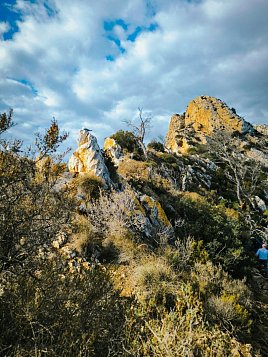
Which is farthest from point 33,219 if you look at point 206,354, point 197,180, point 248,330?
point 197,180

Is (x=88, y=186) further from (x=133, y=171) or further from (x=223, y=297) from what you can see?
(x=223, y=297)

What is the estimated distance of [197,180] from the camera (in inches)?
854

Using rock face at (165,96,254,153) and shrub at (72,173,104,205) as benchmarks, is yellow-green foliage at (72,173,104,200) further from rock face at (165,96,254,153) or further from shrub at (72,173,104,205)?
rock face at (165,96,254,153)

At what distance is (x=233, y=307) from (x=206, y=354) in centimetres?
198

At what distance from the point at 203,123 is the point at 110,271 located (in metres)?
51.5

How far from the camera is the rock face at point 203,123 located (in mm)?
44031

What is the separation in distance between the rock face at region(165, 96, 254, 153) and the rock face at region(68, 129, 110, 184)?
1132 inches

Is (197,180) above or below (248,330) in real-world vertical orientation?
above

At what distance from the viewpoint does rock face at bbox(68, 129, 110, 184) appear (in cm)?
1134

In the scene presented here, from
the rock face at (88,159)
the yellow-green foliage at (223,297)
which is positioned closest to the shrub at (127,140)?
the rock face at (88,159)

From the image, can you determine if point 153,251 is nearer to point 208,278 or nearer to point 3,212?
point 208,278

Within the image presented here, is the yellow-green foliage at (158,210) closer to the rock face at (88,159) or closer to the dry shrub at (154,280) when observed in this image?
the rock face at (88,159)

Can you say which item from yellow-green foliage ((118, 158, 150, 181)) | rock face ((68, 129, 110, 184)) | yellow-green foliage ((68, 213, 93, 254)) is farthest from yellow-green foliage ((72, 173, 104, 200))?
yellow-green foliage ((118, 158, 150, 181))

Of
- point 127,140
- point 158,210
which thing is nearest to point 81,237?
point 158,210
